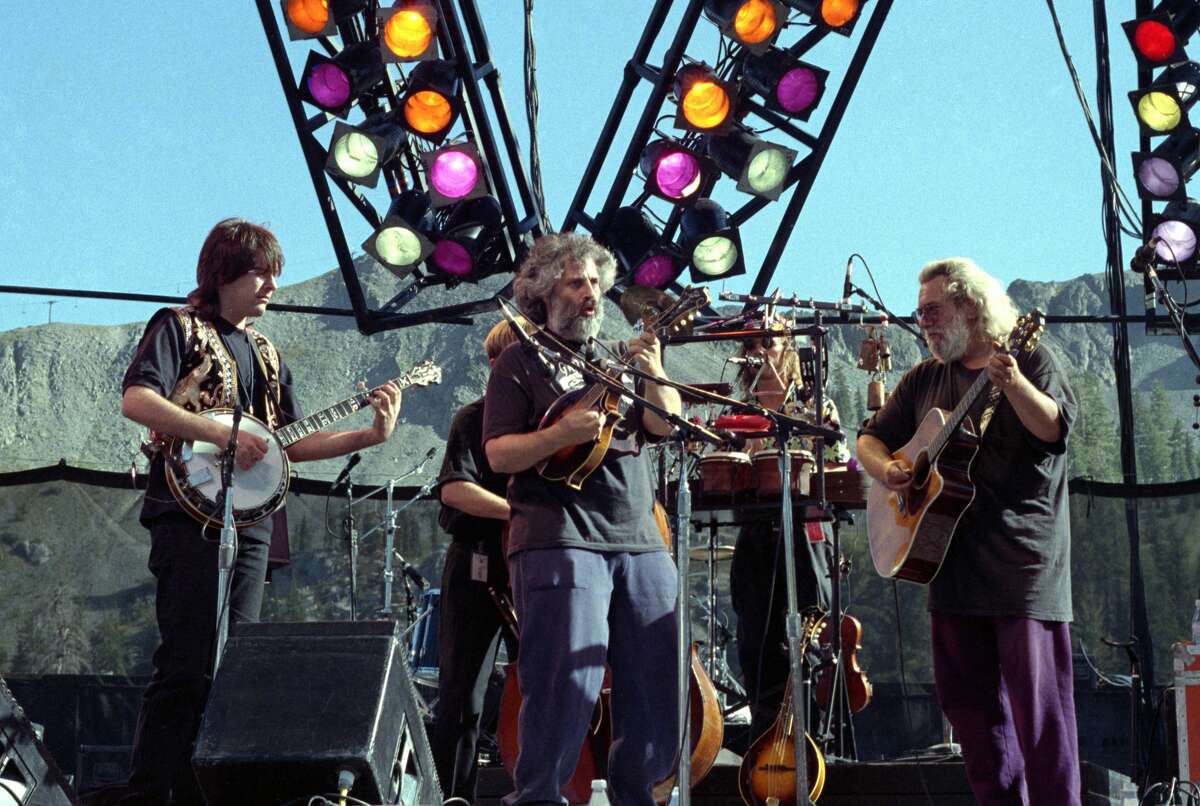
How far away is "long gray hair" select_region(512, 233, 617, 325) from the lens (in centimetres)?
405

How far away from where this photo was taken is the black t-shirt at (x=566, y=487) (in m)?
3.74

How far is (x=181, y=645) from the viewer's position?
408 centimetres

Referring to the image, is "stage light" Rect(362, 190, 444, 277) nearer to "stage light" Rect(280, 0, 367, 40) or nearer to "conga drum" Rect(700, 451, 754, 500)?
"stage light" Rect(280, 0, 367, 40)

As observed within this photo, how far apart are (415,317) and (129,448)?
220ft

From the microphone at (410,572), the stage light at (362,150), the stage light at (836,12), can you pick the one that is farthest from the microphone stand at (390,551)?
the stage light at (836,12)

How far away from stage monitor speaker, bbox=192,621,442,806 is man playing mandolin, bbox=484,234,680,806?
381 mm

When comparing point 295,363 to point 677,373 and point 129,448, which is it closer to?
point 129,448

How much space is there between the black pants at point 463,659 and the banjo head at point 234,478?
2.37 ft

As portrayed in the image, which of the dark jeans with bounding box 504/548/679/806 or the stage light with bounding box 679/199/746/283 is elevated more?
the stage light with bounding box 679/199/746/283

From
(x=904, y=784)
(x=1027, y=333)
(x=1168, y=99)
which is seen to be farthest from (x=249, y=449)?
(x=1168, y=99)

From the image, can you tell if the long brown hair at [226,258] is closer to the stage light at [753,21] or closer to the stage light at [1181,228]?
the stage light at [753,21]

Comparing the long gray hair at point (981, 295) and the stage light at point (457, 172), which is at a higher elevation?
the stage light at point (457, 172)

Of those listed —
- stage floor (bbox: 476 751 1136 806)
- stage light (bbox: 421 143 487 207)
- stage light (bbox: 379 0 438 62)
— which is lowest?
stage floor (bbox: 476 751 1136 806)

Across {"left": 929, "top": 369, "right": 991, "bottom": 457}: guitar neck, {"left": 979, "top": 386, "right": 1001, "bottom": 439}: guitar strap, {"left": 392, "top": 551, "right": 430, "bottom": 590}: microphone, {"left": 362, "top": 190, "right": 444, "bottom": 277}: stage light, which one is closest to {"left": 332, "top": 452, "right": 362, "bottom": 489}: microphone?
{"left": 392, "top": 551, "right": 430, "bottom": 590}: microphone
